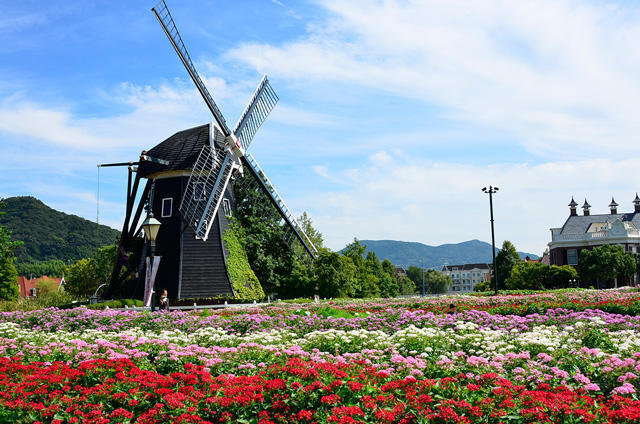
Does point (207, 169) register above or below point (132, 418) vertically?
above

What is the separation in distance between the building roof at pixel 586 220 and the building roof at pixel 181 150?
53237mm

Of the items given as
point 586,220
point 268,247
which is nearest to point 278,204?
point 268,247

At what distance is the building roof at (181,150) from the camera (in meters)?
30.9

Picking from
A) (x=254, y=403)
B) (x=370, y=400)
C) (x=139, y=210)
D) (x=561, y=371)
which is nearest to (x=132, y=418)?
(x=254, y=403)

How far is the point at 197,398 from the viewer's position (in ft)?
19.4

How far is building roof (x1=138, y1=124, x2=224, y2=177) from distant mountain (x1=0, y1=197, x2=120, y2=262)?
291 feet

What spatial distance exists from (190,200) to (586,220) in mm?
57866

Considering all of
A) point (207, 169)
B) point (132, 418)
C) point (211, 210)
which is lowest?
point (132, 418)

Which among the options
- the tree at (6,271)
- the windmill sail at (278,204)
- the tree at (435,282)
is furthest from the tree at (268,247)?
the tree at (435,282)

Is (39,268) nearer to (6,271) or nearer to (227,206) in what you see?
(6,271)

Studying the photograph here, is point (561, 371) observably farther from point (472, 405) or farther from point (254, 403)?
point (254, 403)

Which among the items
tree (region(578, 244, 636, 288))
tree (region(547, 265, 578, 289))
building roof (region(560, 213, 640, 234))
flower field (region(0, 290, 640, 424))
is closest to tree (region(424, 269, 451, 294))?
building roof (region(560, 213, 640, 234))

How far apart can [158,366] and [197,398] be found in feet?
9.86

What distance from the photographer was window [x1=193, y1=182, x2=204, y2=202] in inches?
1174
